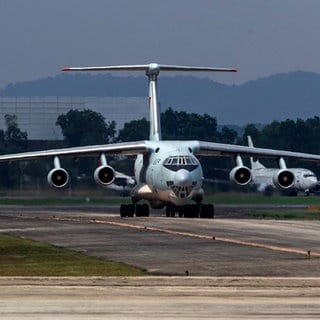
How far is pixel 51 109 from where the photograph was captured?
421 feet

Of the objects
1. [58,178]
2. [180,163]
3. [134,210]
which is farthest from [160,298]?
[134,210]

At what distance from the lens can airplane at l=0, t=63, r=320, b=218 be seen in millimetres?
51062

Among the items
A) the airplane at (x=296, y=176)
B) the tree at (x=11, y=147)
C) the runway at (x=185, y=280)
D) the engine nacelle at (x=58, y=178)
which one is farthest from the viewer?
the airplane at (x=296, y=176)

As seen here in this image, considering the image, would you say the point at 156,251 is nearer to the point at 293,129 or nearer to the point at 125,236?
the point at 125,236

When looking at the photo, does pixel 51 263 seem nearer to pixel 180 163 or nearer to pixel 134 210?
pixel 180 163

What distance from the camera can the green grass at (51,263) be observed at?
2489 centimetres

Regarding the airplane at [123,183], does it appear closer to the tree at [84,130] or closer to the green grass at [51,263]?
the tree at [84,130]

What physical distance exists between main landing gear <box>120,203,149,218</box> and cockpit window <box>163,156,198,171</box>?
249 cm

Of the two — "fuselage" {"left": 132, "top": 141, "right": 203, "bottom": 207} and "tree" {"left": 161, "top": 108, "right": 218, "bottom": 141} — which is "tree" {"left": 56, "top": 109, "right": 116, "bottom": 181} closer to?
"tree" {"left": 161, "top": 108, "right": 218, "bottom": 141}

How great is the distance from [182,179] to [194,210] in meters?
2.09

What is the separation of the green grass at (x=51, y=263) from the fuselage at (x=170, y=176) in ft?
61.0

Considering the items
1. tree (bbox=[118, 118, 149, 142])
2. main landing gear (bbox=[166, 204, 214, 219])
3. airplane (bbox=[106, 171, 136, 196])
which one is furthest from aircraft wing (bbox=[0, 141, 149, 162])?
tree (bbox=[118, 118, 149, 142])

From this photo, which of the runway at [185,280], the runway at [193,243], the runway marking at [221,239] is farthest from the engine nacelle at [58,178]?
the runway at [185,280]

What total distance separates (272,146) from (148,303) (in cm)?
7125
